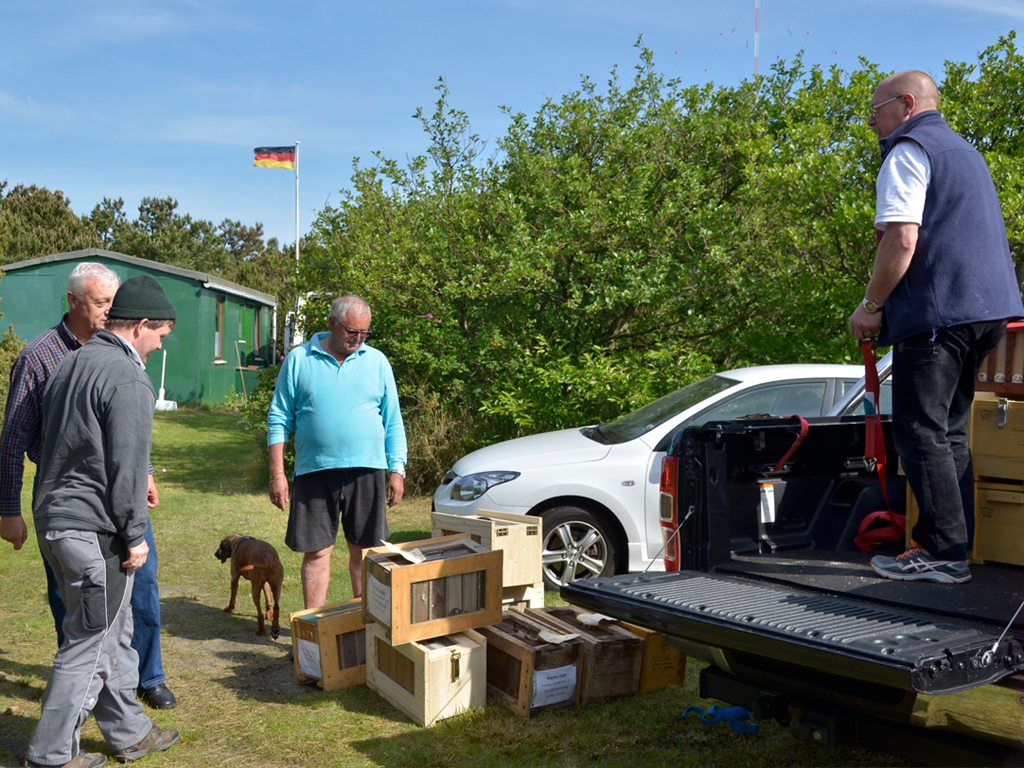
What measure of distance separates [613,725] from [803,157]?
309 inches

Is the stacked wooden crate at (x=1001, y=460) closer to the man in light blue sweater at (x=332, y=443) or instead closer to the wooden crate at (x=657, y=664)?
the wooden crate at (x=657, y=664)

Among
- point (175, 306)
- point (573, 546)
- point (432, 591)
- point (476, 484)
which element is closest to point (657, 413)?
point (573, 546)

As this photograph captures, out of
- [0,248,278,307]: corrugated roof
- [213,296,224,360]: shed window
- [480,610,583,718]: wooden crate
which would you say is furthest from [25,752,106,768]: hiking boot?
[213,296,224,360]: shed window

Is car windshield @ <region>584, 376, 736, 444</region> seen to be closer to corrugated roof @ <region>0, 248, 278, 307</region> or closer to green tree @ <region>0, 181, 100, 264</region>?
corrugated roof @ <region>0, 248, 278, 307</region>

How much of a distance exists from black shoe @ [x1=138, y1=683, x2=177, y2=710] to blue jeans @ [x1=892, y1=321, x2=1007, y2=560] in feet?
11.5

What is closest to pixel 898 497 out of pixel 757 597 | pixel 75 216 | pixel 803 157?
pixel 757 597

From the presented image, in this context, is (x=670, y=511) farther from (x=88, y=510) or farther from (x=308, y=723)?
(x=88, y=510)

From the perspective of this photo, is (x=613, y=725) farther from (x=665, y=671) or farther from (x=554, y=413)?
(x=554, y=413)

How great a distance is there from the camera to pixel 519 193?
40.3 feet

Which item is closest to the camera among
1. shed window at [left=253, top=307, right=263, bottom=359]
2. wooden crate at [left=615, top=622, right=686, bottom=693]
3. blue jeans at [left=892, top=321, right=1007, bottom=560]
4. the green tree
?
blue jeans at [left=892, top=321, right=1007, bottom=560]

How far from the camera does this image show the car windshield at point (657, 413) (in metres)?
7.24

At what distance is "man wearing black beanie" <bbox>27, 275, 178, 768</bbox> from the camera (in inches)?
151

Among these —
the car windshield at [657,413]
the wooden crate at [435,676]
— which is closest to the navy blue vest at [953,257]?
the wooden crate at [435,676]

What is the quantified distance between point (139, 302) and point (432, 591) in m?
1.85
